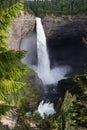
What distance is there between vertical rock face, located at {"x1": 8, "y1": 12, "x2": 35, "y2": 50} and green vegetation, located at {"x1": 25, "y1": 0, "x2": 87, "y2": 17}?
106 inches

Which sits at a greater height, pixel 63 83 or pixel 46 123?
pixel 63 83

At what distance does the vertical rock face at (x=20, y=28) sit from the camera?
2367 inches

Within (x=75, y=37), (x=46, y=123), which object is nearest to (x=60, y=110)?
(x=46, y=123)

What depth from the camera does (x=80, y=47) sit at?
7256cm

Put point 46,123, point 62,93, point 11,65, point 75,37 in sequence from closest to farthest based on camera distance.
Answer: point 11,65, point 46,123, point 62,93, point 75,37

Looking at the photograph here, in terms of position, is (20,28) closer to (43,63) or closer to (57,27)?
(57,27)

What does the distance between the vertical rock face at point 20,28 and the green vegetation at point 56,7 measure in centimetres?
269

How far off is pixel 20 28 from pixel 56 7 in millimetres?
12403

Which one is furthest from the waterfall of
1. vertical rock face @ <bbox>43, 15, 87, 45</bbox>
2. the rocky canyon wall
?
vertical rock face @ <bbox>43, 15, 87, 45</bbox>

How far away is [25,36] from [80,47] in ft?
46.0

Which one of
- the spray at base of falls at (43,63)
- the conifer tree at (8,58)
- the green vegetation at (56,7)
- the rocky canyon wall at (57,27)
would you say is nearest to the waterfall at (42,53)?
the spray at base of falls at (43,63)

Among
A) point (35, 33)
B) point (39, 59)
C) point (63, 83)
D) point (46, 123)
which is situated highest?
point (35, 33)

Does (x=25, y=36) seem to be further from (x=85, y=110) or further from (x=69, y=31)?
(x=85, y=110)

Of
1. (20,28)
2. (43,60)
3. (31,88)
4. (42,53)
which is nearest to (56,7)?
(42,53)
